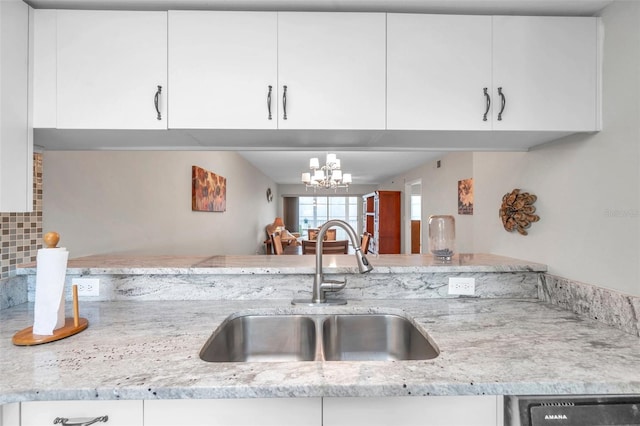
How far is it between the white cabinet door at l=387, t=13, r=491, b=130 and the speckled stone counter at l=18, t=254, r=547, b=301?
688 millimetres

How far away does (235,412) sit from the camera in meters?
0.82

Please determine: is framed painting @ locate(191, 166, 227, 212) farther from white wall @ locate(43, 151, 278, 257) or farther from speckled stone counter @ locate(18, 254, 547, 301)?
speckled stone counter @ locate(18, 254, 547, 301)

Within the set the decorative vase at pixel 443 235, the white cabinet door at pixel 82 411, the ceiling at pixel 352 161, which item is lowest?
the white cabinet door at pixel 82 411

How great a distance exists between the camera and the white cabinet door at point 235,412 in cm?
81

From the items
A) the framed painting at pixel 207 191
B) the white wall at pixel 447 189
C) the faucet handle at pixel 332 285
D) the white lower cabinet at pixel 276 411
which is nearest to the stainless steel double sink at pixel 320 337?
the faucet handle at pixel 332 285

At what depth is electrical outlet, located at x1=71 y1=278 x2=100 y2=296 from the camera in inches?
56.8

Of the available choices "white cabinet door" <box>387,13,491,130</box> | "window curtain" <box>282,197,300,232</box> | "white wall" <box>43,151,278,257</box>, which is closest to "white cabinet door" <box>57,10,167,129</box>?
"white wall" <box>43,151,278,257</box>

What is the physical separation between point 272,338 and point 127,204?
1541 mm

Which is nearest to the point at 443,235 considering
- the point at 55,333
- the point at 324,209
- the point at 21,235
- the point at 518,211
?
the point at 518,211

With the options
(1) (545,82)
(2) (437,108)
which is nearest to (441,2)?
(2) (437,108)

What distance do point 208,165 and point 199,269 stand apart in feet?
8.76

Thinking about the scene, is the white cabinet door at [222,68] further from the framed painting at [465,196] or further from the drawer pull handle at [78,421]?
the framed painting at [465,196]

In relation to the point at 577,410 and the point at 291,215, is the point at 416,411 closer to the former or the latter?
the point at 577,410

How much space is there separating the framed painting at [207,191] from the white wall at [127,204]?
0.25ft
